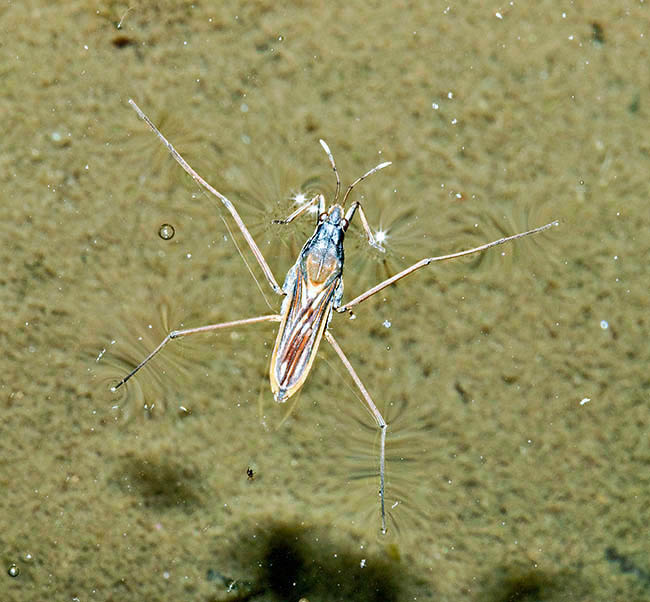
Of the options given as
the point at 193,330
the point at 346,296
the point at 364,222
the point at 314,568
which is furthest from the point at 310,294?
the point at 314,568

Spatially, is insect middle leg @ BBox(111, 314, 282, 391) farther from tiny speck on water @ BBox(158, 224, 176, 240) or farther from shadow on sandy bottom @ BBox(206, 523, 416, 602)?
shadow on sandy bottom @ BBox(206, 523, 416, 602)

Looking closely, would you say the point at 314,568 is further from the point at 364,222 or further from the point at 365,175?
the point at 365,175

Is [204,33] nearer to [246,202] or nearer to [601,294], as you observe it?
[246,202]

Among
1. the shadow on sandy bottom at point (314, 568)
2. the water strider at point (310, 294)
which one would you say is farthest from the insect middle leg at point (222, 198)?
the shadow on sandy bottom at point (314, 568)

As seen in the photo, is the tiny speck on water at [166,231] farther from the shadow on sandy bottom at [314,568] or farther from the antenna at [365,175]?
the shadow on sandy bottom at [314,568]

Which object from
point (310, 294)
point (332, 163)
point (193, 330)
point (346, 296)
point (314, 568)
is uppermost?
point (332, 163)
